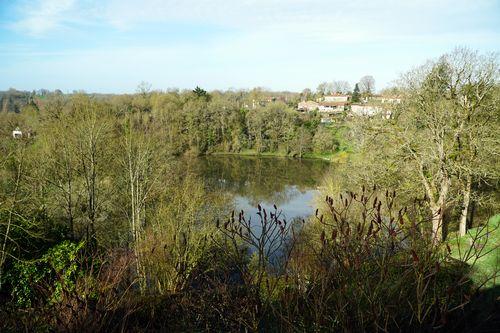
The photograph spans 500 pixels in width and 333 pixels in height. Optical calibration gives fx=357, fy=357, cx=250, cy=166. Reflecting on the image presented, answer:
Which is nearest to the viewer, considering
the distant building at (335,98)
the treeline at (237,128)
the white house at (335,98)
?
the treeline at (237,128)

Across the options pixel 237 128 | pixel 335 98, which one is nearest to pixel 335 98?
pixel 335 98

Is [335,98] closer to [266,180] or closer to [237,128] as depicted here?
[237,128]

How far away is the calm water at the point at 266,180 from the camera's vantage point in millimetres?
31141

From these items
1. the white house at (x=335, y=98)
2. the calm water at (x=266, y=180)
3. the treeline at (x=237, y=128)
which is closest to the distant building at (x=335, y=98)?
the white house at (x=335, y=98)

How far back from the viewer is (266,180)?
137 feet

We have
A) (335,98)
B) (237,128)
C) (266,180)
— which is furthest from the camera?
(335,98)

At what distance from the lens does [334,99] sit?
102m

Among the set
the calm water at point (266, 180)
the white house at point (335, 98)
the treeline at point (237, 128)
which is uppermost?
the white house at point (335, 98)

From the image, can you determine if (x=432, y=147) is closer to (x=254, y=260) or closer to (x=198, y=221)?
(x=254, y=260)

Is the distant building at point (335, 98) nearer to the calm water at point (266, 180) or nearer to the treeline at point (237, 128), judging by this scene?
the treeline at point (237, 128)

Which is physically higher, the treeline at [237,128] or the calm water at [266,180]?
the treeline at [237,128]

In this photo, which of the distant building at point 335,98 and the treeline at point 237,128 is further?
the distant building at point 335,98

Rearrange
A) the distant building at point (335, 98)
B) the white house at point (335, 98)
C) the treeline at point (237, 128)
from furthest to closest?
the distant building at point (335, 98), the white house at point (335, 98), the treeline at point (237, 128)

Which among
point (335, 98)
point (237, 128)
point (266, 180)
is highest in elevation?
point (335, 98)
